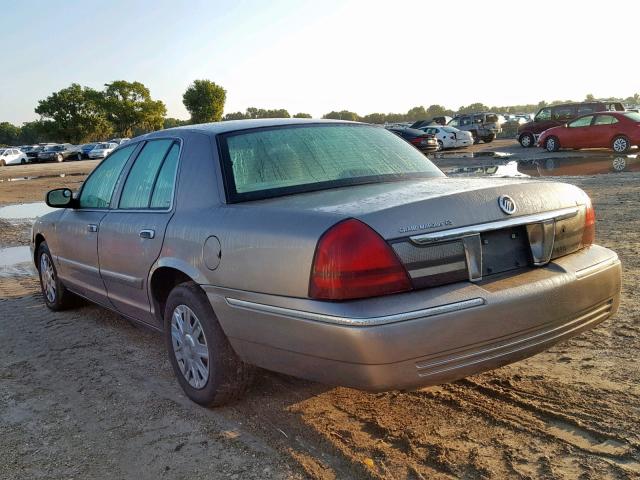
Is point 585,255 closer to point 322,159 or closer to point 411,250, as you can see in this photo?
point 411,250

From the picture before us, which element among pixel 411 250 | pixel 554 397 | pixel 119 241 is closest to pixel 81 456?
pixel 119 241

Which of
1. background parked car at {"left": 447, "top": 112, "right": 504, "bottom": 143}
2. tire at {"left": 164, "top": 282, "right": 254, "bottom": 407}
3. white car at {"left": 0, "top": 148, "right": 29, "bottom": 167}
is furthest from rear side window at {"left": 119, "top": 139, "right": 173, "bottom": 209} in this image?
white car at {"left": 0, "top": 148, "right": 29, "bottom": 167}

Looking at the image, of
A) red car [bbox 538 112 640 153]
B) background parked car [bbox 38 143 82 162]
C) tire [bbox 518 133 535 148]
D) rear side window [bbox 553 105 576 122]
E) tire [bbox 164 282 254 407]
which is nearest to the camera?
tire [bbox 164 282 254 407]

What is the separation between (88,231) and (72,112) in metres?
89.9

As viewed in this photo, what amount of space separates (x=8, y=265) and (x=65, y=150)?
165ft

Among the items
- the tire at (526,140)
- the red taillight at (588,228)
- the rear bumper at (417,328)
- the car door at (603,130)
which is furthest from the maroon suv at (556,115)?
the rear bumper at (417,328)

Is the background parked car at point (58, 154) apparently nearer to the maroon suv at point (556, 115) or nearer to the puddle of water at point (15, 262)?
the maroon suv at point (556, 115)

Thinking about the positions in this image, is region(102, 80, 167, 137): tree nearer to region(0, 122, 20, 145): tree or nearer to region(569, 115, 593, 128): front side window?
region(0, 122, 20, 145): tree

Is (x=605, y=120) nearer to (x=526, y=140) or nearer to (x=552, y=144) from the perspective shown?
(x=552, y=144)

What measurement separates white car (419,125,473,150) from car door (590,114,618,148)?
10376 millimetres

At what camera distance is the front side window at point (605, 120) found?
817 inches

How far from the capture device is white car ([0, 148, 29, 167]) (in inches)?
1996

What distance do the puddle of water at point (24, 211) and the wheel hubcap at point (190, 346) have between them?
1043 cm

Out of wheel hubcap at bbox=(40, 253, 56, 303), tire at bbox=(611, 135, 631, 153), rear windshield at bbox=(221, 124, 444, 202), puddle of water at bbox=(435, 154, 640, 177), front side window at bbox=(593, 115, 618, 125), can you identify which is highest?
rear windshield at bbox=(221, 124, 444, 202)
